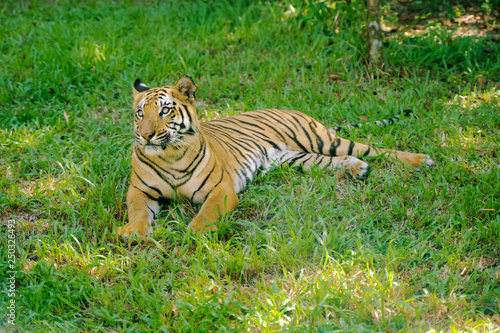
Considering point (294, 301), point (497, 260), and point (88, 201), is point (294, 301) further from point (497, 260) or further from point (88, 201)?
point (88, 201)

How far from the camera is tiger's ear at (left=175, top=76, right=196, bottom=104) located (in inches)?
131

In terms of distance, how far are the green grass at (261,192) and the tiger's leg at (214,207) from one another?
9 cm

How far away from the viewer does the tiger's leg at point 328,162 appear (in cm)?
372

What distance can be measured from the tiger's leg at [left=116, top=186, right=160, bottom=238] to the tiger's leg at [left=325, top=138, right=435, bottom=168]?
5.33 ft

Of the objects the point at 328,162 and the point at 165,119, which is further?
the point at 328,162

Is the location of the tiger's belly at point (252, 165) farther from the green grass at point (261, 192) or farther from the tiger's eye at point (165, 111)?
the tiger's eye at point (165, 111)

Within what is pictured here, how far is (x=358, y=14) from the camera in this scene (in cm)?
567

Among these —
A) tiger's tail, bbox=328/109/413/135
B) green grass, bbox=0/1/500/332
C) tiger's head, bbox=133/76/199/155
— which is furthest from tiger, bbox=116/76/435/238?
tiger's tail, bbox=328/109/413/135

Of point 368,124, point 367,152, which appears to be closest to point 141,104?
point 367,152

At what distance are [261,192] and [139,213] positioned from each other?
Result: 972mm

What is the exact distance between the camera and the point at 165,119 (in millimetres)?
3207

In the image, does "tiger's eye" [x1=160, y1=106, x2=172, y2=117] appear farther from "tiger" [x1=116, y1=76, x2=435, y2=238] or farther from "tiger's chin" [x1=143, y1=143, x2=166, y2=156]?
"tiger's chin" [x1=143, y1=143, x2=166, y2=156]

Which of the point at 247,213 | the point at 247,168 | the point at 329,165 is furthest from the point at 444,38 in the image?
the point at 247,213

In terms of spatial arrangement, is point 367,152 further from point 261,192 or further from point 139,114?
point 139,114
